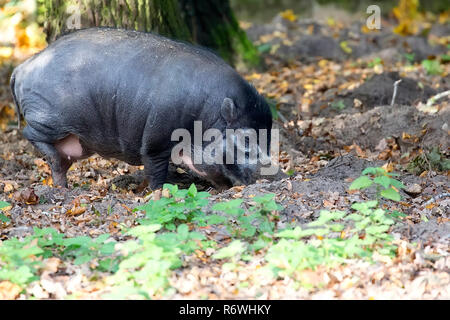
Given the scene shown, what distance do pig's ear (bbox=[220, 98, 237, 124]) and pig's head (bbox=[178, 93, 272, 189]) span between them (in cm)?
2

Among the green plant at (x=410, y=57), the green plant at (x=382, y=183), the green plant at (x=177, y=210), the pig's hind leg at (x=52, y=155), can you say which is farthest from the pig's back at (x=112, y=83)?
the green plant at (x=410, y=57)

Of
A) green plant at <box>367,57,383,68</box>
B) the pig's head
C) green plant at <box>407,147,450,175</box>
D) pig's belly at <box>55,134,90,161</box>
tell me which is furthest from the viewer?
green plant at <box>367,57,383,68</box>

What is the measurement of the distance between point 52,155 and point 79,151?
0.28 m

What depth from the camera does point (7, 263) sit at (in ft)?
13.9

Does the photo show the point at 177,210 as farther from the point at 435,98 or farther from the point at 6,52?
the point at 6,52

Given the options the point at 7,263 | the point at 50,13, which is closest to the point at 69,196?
the point at 7,263

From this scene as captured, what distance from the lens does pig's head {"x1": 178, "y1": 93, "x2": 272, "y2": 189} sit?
6.21m

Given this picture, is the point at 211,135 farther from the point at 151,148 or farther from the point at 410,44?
the point at 410,44

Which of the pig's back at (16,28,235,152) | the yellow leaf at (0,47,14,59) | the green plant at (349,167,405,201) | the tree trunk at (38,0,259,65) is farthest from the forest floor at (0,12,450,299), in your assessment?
the tree trunk at (38,0,259,65)

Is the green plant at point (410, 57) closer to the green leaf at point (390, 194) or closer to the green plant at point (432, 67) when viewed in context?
the green plant at point (432, 67)

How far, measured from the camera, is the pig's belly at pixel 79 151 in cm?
641

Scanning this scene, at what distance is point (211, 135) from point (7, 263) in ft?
8.12

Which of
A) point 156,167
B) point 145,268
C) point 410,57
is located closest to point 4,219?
point 156,167

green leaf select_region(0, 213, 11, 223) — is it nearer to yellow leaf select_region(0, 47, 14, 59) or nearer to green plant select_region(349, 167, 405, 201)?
green plant select_region(349, 167, 405, 201)
